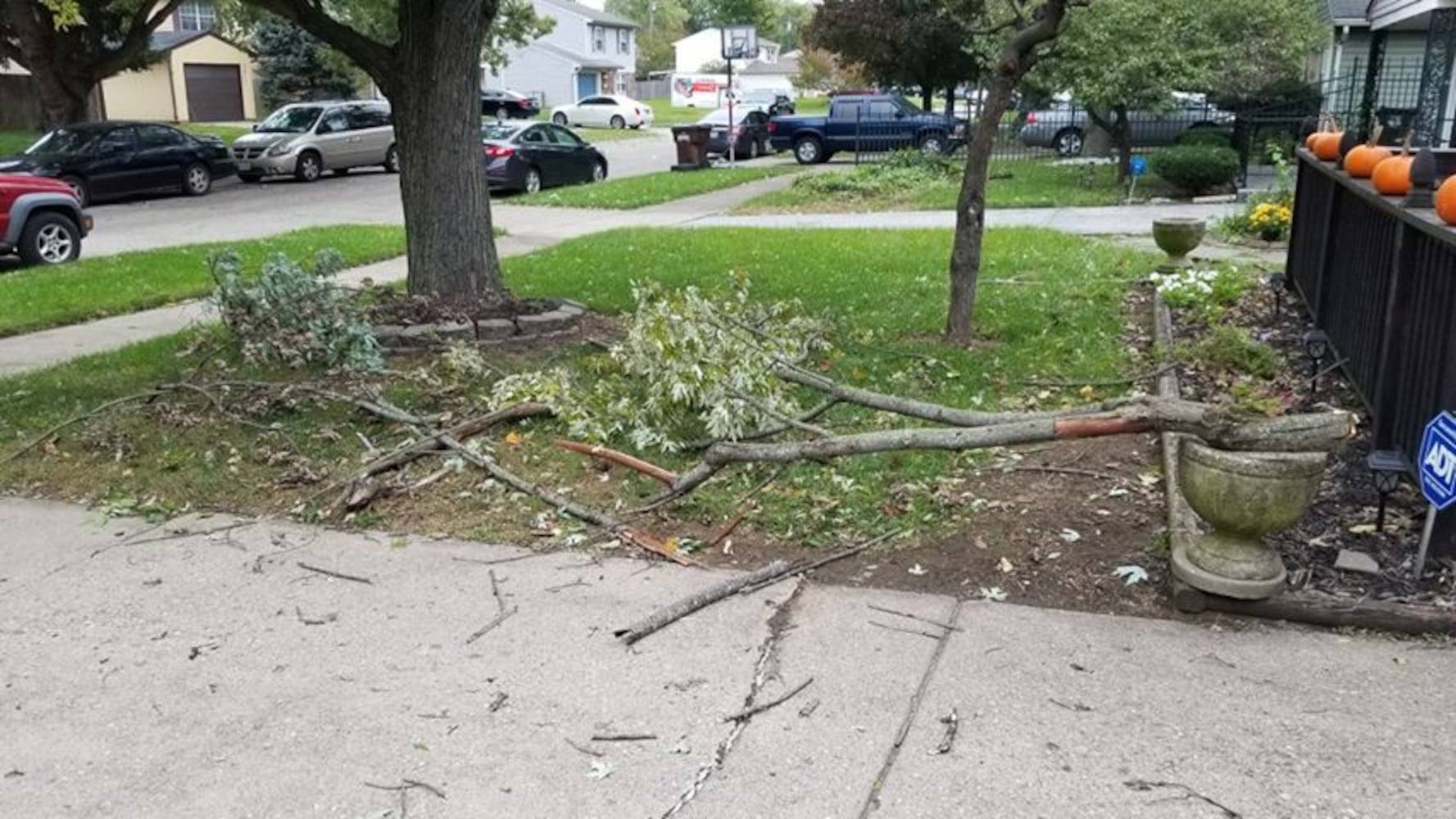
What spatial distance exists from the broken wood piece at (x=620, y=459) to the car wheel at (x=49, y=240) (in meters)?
10.6

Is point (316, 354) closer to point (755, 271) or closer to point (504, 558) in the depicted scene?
point (504, 558)

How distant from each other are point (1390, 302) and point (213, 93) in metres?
52.3

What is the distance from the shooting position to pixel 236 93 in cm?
5028

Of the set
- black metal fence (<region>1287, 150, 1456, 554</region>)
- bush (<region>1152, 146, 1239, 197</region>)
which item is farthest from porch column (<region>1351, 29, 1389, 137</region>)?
black metal fence (<region>1287, 150, 1456, 554</region>)

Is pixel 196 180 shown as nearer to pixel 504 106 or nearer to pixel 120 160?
pixel 120 160

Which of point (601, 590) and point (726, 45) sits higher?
point (726, 45)

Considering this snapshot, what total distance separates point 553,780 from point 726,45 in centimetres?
2671

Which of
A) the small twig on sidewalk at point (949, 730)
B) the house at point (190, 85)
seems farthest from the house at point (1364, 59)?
the house at point (190, 85)

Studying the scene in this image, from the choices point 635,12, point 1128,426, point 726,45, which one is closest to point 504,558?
point 1128,426

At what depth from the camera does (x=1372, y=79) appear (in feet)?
67.3

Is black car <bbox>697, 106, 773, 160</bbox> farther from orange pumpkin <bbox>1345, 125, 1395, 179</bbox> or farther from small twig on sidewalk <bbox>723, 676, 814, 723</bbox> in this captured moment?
small twig on sidewalk <bbox>723, 676, 814, 723</bbox>

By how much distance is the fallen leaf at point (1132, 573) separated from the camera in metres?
4.58

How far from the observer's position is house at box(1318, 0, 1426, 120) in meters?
22.5

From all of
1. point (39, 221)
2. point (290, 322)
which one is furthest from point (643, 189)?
point (290, 322)
